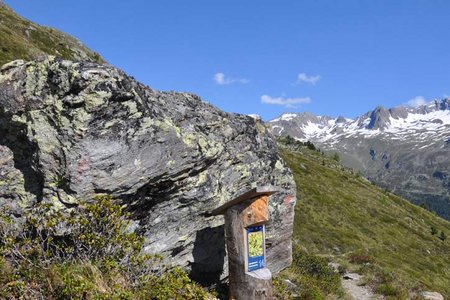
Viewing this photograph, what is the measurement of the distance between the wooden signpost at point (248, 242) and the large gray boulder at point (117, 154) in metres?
0.97

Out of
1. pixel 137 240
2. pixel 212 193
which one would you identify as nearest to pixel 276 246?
pixel 212 193

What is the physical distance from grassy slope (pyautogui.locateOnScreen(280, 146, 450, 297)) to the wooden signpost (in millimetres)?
17245

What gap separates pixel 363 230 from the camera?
190 feet

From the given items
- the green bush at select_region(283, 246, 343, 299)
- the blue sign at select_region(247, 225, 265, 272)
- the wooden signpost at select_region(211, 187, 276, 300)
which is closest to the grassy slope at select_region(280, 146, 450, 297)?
the green bush at select_region(283, 246, 343, 299)

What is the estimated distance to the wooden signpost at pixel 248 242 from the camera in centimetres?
1216

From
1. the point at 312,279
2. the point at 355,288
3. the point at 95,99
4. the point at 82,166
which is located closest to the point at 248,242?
the point at 82,166

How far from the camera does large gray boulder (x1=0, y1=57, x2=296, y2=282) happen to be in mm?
10211

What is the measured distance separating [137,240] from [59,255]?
6.33ft

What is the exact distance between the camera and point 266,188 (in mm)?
12078

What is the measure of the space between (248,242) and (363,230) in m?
50.5

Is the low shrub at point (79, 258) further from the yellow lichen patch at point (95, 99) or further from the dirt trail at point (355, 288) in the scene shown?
the dirt trail at point (355, 288)

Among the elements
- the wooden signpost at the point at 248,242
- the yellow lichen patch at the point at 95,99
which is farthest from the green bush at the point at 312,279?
the yellow lichen patch at the point at 95,99

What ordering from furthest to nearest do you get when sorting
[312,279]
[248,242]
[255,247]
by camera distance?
[312,279] < [255,247] < [248,242]

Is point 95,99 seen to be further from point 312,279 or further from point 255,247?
point 312,279
